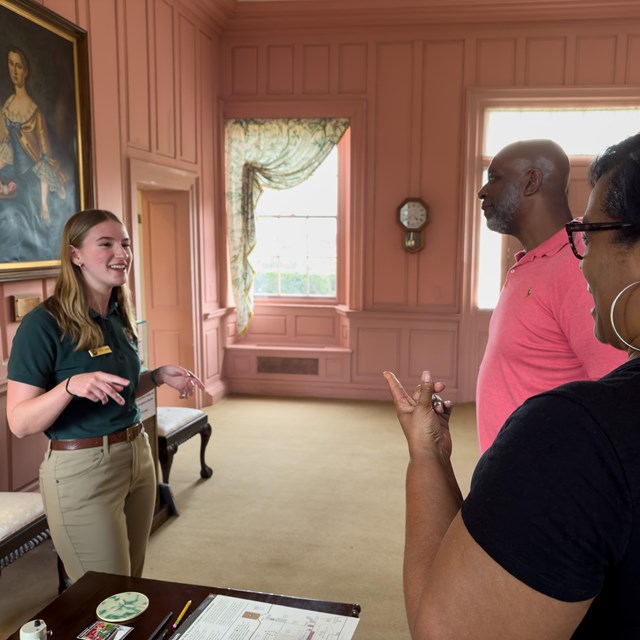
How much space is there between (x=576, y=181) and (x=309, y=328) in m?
3.20

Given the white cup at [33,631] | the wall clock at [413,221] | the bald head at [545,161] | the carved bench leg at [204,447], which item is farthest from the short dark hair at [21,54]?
the wall clock at [413,221]

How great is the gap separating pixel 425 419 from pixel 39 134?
10.8 ft

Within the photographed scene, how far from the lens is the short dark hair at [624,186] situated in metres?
0.76

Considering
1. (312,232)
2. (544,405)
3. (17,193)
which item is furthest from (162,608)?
(312,232)

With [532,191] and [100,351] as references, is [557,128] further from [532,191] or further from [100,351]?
[100,351]

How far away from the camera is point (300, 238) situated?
6.80 m

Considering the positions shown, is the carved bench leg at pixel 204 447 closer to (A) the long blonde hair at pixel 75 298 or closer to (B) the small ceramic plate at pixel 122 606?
(A) the long blonde hair at pixel 75 298

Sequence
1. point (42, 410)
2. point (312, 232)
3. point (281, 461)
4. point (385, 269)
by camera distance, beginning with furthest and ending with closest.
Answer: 1. point (312, 232)
2. point (385, 269)
3. point (281, 461)
4. point (42, 410)

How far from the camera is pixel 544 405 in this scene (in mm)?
699

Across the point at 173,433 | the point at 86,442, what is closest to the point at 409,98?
the point at 173,433

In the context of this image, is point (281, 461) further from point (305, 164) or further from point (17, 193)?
point (305, 164)

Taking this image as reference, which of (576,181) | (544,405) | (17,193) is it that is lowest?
(544,405)

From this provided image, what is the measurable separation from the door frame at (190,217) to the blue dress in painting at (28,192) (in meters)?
0.91

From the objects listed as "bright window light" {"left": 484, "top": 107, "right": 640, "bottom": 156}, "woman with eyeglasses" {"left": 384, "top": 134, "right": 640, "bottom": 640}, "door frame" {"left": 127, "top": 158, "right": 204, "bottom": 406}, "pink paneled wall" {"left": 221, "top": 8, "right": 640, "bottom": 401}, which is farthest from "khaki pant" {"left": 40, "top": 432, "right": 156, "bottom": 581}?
"bright window light" {"left": 484, "top": 107, "right": 640, "bottom": 156}
